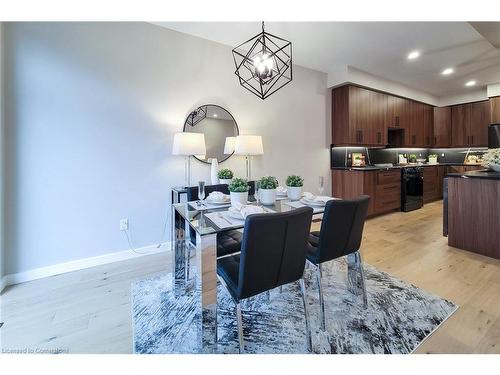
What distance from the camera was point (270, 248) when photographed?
124 cm

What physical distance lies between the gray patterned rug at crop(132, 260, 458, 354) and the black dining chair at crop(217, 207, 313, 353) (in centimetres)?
19

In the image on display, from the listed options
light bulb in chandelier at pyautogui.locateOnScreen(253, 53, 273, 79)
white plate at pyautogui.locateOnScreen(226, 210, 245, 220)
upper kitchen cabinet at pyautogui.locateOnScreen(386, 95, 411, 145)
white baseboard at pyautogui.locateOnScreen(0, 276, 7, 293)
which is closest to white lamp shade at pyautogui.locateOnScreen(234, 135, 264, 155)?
light bulb in chandelier at pyautogui.locateOnScreen(253, 53, 273, 79)

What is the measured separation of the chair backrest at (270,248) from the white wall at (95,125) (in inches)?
78.8

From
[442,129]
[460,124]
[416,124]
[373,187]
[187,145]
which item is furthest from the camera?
[442,129]

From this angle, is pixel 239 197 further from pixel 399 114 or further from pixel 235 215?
pixel 399 114

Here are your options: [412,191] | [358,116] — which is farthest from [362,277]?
[412,191]

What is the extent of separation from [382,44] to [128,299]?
4.19 meters

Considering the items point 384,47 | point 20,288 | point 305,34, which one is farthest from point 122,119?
point 384,47

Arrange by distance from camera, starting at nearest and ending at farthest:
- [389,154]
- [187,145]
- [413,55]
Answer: [187,145]
[413,55]
[389,154]

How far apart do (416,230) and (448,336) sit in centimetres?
249

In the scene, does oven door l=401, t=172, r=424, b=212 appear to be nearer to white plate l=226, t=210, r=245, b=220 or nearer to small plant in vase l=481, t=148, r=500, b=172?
small plant in vase l=481, t=148, r=500, b=172

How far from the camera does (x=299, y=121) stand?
4.07 meters

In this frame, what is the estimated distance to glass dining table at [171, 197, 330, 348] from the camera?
1312 millimetres

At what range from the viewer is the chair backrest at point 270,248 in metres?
1.18
